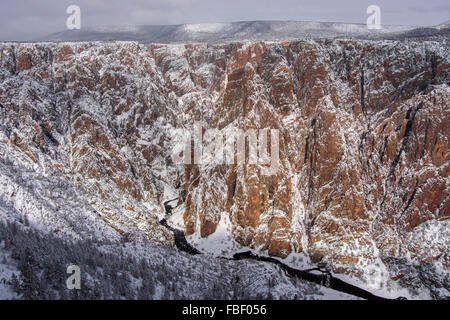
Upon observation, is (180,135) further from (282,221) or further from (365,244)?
(365,244)

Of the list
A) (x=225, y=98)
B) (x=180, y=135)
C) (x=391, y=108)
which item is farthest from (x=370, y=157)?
(x=180, y=135)
